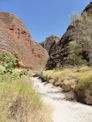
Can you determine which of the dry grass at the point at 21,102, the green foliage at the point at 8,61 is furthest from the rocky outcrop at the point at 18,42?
the dry grass at the point at 21,102

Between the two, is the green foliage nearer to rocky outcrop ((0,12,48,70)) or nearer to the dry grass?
the dry grass

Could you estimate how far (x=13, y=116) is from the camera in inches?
270

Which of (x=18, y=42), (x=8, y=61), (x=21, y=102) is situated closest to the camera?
(x=21, y=102)

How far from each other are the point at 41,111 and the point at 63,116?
6.52 ft

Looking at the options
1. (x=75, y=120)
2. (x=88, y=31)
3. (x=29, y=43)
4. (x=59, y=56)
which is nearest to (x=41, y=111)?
(x=75, y=120)

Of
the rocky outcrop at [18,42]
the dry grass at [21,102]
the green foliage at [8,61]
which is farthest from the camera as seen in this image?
the rocky outcrop at [18,42]

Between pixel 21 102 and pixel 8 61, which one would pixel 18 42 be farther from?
pixel 21 102

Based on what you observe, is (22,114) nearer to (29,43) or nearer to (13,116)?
(13,116)

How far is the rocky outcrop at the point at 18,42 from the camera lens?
83312 millimetres

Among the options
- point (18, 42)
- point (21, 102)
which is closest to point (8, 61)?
point (21, 102)

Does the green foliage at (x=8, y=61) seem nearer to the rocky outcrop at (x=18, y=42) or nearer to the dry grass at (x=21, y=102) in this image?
the dry grass at (x=21, y=102)

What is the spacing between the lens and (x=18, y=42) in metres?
96.1

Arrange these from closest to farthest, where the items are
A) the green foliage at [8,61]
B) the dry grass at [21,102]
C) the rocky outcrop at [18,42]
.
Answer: the dry grass at [21,102] < the green foliage at [8,61] < the rocky outcrop at [18,42]

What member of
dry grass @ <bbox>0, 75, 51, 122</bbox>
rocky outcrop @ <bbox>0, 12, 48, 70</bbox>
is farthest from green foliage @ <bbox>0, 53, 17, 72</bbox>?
rocky outcrop @ <bbox>0, 12, 48, 70</bbox>
